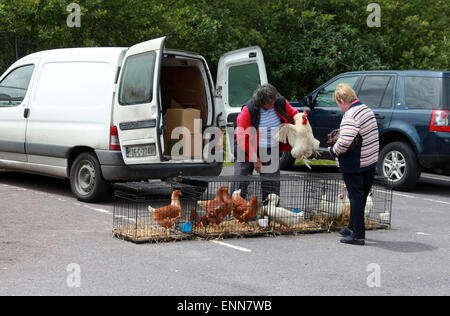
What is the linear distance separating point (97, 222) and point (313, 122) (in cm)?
627

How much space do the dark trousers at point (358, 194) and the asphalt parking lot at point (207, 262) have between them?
22cm

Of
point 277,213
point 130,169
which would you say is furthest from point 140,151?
point 277,213

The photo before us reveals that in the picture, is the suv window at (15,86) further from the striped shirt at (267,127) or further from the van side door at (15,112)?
the striped shirt at (267,127)

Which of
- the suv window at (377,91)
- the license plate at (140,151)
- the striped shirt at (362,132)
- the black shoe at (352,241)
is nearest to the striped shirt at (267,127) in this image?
the striped shirt at (362,132)

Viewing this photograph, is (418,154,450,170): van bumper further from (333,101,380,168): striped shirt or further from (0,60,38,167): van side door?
(0,60,38,167): van side door

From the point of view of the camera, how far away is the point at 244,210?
741 cm

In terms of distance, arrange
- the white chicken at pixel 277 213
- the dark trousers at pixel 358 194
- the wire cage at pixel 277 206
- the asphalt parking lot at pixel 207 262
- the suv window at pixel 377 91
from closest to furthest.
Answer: the asphalt parking lot at pixel 207 262 < the dark trousers at pixel 358 194 < the wire cage at pixel 277 206 < the white chicken at pixel 277 213 < the suv window at pixel 377 91

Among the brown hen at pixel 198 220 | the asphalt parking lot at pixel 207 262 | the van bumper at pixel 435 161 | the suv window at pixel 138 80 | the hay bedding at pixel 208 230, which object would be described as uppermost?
the suv window at pixel 138 80

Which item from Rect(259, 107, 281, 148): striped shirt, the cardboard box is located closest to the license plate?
the cardboard box

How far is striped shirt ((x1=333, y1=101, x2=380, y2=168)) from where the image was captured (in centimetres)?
691

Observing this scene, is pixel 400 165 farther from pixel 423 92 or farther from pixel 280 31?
pixel 280 31

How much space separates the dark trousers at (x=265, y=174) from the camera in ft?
25.4

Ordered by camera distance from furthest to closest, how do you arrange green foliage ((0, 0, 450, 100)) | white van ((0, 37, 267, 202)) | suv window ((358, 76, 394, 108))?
green foliage ((0, 0, 450, 100)) < suv window ((358, 76, 394, 108)) < white van ((0, 37, 267, 202))
